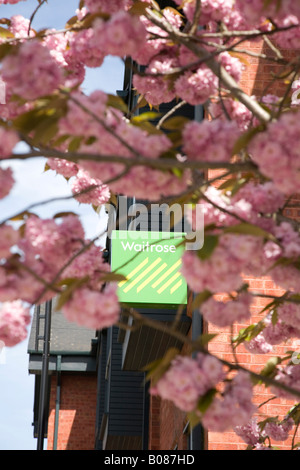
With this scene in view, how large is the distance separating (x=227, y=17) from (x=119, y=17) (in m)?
1.25

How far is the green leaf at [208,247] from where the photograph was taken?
2830mm

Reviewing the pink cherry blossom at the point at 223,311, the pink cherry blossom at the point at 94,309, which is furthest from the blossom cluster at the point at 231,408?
the pink cherry blossom at the point at 94,309

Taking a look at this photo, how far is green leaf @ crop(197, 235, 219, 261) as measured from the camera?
2830 millimetres

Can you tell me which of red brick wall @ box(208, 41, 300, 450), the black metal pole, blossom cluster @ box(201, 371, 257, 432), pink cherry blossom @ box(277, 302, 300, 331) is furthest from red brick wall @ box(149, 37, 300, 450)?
the black metal pole

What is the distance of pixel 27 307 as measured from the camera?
128 inches

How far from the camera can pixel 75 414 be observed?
75.0 feet

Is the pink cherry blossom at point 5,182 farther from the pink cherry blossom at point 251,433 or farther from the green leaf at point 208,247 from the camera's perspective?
the pink cherry blossom at point 251,433

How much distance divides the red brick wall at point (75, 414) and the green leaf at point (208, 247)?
814 inches

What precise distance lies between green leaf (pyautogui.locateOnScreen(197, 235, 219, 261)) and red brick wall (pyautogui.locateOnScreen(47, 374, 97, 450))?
20.7 metres

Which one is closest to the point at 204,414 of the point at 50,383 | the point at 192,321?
the point at 192,321

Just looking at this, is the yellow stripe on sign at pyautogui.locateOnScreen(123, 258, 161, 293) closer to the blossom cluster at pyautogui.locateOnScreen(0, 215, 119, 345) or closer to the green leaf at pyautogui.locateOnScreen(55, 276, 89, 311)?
the blossom cluster at pyautogui.locateOnScreen(0, 215, 119, 345)
